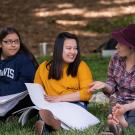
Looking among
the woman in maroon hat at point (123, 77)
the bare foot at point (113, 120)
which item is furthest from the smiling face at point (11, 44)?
the bare foot at point (113, 120)

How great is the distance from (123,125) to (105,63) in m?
5.79

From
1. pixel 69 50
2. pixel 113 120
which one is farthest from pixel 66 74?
pixel 113 120

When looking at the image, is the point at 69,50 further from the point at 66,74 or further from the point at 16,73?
the point at 16,73

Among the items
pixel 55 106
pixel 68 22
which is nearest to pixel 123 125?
pixel 55 106

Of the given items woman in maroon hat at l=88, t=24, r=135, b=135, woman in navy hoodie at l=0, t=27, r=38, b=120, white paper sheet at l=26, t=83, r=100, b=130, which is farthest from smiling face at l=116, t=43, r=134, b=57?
woman in navy hoodie at l=0, t=27, r=38, b=120

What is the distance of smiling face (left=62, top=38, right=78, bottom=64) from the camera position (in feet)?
18.2

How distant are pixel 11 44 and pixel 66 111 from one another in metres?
1.10

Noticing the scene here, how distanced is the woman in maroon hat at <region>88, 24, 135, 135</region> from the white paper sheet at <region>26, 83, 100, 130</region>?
252 millimetres

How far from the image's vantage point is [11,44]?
593 centimetres

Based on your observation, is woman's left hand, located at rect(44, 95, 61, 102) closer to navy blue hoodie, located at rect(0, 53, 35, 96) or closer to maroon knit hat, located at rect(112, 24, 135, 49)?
navy blue hoodie, located at rect(0, 53, 35, 96)

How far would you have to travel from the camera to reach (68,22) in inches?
655

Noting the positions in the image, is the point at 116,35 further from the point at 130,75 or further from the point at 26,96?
the point at 26,96

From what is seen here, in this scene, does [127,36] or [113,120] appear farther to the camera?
[127,36]

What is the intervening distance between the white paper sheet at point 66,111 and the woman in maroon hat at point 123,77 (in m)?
0.25
